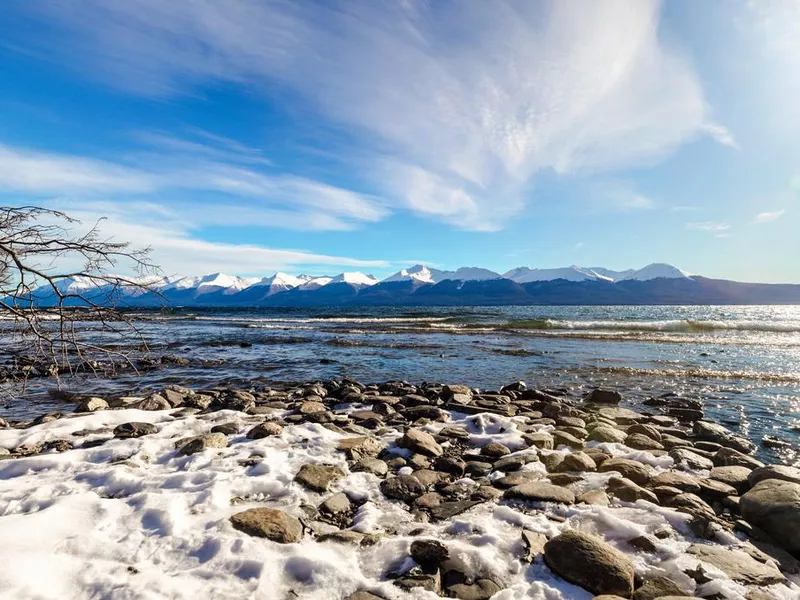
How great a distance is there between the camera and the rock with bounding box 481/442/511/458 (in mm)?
6633

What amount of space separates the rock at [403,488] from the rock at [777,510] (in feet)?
12.9

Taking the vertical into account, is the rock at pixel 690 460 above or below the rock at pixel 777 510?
below

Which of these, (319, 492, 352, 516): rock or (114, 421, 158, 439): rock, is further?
(114, 421, 158, 439): rock

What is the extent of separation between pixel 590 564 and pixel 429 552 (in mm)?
1444

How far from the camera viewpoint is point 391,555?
375 centimetres

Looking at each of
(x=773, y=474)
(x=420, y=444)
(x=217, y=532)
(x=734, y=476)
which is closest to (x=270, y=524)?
(x=217, y=532)

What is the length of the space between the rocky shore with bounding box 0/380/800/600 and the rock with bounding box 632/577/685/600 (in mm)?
15

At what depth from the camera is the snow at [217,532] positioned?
323 centimetres

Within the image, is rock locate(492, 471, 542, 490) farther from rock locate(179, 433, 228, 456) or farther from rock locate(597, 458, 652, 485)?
rock locate(179, 433, 228, 456)

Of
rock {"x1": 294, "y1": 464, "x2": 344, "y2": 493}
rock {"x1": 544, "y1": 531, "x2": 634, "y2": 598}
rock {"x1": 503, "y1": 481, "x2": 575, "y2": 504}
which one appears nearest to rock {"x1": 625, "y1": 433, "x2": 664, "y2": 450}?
rock {"x1": 503, "y1": 481, "x2": 575, "y2": 504}

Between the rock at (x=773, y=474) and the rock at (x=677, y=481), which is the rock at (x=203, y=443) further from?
the rock at (x=773, y=474)

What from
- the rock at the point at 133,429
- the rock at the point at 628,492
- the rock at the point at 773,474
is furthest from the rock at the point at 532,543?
the rock at the point at 133,429

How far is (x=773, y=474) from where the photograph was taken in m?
5.36

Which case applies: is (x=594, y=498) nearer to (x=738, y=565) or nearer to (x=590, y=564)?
(x=738, y=565)
